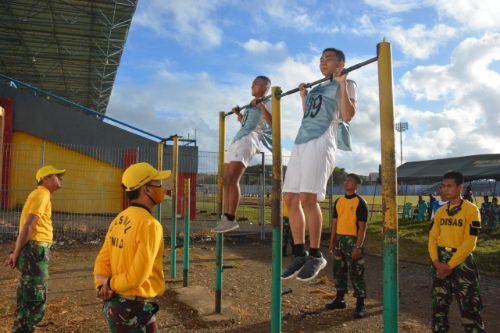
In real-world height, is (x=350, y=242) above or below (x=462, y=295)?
above

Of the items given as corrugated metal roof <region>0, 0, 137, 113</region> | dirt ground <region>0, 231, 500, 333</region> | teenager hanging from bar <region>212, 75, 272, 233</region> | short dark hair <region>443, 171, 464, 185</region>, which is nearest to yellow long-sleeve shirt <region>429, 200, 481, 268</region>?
short dark hair <region>443, 171, 464, 185</region>

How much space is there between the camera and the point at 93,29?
19.8 metres

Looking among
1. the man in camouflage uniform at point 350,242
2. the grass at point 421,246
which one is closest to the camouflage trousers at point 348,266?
the man in camouflage uniform at point 350,242

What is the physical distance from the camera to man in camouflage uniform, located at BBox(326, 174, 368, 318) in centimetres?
607

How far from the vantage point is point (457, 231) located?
4.53 meters

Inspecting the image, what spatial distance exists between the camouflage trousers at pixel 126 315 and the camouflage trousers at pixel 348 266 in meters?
3.83

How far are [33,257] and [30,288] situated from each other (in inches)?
12.4

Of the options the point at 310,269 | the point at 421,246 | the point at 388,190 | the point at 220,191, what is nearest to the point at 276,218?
the point at 310,269

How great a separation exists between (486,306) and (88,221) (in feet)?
35.9

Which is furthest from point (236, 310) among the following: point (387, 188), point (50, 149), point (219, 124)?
point (50, 149)

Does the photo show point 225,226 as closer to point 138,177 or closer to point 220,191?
point 220,191

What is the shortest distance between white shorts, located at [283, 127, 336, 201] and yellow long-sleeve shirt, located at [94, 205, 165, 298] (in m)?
1.23

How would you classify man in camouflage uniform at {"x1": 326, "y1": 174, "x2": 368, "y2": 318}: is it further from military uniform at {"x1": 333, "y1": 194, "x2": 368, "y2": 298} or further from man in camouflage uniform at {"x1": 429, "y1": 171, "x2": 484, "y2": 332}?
man in camouflage uniform at {"x1": 429, "y1": 171, "x2": 484, "y2": 332}

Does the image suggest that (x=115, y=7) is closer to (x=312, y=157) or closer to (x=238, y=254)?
(x=238, y=254)
